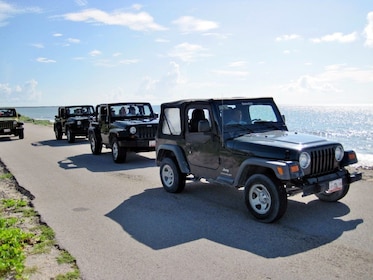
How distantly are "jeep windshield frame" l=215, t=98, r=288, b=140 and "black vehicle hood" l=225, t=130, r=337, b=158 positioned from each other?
25 cm

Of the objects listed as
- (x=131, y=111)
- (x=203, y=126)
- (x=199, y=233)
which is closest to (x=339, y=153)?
(x=203, y=126)

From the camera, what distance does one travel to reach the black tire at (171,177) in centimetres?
777

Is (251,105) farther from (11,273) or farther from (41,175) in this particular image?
(41,175)

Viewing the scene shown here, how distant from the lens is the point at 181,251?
4.85 m

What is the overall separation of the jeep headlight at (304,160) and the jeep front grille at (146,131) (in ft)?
23.8

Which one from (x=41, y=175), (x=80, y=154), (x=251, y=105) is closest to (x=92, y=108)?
(x=80, y=154)

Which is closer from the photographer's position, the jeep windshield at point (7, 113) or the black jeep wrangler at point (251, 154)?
the black jeep wrangler at point (251, 154)

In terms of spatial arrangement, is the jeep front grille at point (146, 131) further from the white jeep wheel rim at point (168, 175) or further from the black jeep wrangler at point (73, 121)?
the black jeep wrangler at point (73, 121)

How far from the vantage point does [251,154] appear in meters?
6.05

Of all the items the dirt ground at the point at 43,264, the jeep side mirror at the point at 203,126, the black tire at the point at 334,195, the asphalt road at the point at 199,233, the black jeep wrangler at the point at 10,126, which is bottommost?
the dirt ground at the point at 43,264

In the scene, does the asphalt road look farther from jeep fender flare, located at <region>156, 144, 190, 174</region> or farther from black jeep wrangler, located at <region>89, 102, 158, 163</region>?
black jeep wrangler, located at <region>89, 102, 158, 163</region>

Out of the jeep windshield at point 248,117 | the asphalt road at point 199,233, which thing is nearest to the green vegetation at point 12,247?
the asphalt road at point 199,233

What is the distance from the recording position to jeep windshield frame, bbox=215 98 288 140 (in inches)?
267

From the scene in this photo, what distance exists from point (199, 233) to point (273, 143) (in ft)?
5.76
